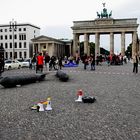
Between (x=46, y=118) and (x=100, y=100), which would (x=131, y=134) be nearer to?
(x=46, y=118)

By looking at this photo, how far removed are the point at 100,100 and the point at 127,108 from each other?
1781 mm

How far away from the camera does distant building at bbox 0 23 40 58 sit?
418 feet

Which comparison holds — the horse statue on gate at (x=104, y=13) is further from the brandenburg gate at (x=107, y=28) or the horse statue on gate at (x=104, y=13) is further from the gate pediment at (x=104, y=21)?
the gate pediment at (x=104, y=21)

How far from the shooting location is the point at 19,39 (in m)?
129

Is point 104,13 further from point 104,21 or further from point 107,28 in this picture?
point 107,28

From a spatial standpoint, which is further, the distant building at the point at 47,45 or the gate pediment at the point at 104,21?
the distant building at the point at 47,45

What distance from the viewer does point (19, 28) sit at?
12775cm

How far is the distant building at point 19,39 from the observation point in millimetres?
127537

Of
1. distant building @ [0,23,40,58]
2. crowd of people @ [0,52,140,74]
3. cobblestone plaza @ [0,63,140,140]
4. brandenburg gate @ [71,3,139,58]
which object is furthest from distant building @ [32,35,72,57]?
cobblestone plaza @ [0,63,140,140]

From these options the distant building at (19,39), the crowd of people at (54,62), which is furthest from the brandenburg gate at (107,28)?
the crowd of people at (54,62)

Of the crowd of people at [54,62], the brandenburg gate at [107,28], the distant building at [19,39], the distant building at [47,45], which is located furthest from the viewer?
the distant building at [19,39]

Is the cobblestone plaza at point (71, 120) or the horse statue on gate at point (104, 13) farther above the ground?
the horse statue on gate at point (104, 13)

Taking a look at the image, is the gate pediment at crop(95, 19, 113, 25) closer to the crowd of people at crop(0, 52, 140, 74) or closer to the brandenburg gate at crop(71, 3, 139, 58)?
the brandenburg gate at crop(71, 3, 139, 58)

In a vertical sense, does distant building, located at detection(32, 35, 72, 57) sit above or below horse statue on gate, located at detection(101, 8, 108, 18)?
below
